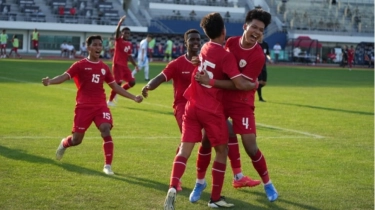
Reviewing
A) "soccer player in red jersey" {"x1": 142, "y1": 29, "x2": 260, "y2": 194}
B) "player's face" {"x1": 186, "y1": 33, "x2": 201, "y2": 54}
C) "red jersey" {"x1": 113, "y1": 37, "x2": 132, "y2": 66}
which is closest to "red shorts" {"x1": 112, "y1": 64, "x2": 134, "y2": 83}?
"red jersey" {"x1": 113, "y1": 37, "x2": 132, "y2": 66}

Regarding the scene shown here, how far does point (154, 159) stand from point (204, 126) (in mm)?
3310

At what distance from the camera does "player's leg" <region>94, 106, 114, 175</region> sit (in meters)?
→ 9.66

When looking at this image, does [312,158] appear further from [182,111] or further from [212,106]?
[212,106]

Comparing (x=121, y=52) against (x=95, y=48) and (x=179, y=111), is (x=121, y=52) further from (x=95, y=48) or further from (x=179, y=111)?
(x=179, y=111)

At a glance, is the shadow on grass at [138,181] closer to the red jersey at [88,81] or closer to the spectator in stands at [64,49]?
the red jersey at [88,81]

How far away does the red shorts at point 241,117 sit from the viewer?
8.02m

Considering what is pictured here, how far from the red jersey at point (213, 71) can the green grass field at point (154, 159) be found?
114 centimetres

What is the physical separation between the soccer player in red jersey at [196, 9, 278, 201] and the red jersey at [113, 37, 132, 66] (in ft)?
40.3

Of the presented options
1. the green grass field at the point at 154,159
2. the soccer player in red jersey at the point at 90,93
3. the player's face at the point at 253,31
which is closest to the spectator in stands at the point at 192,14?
the green grass field at the point at 154,159

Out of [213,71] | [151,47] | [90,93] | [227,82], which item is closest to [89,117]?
[90,93]

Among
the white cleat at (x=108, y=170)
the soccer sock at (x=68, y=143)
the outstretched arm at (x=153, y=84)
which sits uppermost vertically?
the outstretched arm at (x=153, y=84)

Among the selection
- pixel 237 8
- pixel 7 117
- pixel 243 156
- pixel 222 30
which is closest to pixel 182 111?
pixel 222 30

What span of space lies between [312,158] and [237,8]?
181ft

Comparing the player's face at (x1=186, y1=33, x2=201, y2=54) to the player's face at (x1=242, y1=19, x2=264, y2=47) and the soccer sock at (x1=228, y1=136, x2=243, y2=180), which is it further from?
the soccer sock at (x1=228, y1=136, x2=243, y2=180)
